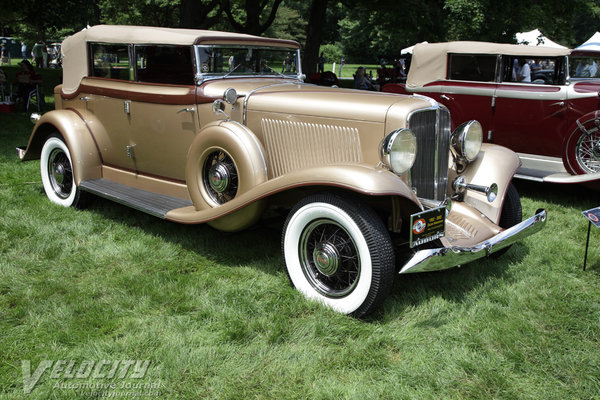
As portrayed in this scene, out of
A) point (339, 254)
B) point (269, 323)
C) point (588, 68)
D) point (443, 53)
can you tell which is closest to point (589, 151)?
point (588, 68)

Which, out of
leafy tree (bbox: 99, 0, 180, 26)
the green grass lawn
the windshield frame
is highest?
leafy tree (bbox: 99, 0, 180, 26)

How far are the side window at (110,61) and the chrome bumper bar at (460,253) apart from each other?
3208 millimetres

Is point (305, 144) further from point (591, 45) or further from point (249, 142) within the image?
point (591, 45)

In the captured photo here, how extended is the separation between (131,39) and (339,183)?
2.71 meters

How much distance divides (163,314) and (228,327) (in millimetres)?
473

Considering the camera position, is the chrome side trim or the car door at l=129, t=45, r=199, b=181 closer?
the car door at l=129, t=45, r=199, b=181

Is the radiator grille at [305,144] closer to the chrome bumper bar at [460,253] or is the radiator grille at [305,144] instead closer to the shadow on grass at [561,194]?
the chrome bumper bar at [460,253]

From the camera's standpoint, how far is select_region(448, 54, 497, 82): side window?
675 centimetres

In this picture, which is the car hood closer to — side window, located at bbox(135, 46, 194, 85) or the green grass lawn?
side window, located at bbox(135, 46, 194, 85)

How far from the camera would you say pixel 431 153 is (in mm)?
3621

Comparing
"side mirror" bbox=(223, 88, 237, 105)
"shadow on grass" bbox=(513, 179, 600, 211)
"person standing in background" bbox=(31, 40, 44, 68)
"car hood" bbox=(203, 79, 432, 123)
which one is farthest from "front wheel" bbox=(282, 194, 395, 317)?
"person standing in background" bbox=(31, 40, 44, 68)

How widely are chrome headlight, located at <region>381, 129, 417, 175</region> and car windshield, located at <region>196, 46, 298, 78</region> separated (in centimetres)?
186

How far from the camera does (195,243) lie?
441 cm

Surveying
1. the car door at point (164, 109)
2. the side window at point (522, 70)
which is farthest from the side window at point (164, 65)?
the side window at point (522, 70)
